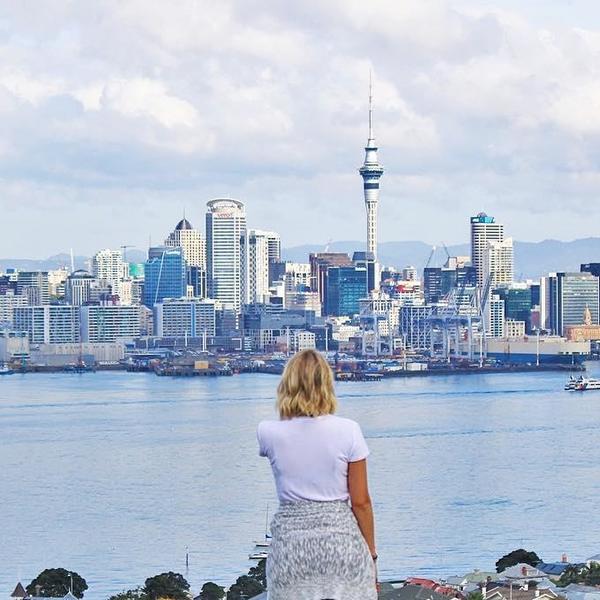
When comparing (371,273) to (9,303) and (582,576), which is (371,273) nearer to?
(9,303)

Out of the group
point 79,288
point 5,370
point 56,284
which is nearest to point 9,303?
point 79,288

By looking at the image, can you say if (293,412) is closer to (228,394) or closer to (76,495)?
(76,495)

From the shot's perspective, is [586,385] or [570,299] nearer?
[586,385]

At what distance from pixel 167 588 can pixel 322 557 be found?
6310 mm

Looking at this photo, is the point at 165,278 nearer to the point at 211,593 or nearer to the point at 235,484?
the point at 235,484

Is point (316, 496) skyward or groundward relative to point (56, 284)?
groundward

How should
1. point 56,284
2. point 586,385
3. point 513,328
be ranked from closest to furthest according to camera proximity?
point 586,385 → point 513,328 → point 56,284

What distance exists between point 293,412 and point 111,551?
A: 880cm

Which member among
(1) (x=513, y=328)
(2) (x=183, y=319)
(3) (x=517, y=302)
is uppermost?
(3) (x=517, y=302)

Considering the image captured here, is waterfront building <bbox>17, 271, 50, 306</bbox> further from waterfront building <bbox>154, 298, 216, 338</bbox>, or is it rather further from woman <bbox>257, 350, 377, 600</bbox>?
woman <bbox>257, 350, 377, 600</bbox>

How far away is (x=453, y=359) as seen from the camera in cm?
4438

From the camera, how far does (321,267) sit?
2341 inches

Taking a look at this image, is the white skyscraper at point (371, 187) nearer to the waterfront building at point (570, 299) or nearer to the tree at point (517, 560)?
the waterfront building at point (570, 299)

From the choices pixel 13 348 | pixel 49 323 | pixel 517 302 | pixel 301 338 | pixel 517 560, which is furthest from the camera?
pixel 517 302
